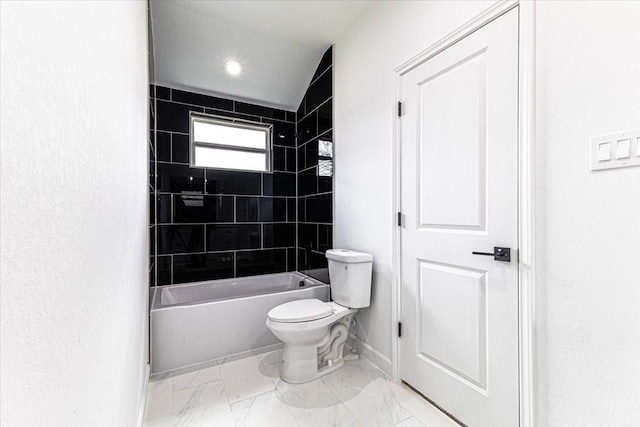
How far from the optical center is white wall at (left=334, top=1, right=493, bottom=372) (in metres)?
1.79

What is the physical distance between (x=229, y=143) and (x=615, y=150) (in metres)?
3.00

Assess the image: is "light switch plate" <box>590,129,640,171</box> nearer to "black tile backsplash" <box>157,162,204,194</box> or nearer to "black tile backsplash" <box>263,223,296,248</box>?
"black tile backsplash" <box>263,223,296,248</box>

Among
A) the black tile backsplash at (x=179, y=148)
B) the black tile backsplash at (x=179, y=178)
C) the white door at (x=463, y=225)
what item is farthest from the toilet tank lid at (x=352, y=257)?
the black tile backsplash at (x=179, y=148)

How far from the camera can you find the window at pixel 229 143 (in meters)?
2.97

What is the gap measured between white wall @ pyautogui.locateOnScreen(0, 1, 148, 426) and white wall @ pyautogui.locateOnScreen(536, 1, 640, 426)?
149cm

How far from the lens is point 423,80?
1.70 meters

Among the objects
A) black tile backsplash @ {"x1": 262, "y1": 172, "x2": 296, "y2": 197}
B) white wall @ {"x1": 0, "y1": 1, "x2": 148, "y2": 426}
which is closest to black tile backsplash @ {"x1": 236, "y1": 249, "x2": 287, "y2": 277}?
black tile backsplash @ {"x1": 262, "y1": 172, "x2": 296, "y2": 197}

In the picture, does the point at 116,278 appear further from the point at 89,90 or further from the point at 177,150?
the point at 177,150

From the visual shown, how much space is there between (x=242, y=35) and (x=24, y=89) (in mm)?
2672

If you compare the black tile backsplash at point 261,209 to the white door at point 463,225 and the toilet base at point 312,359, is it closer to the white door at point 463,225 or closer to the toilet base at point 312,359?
the toilet base at point 312,359

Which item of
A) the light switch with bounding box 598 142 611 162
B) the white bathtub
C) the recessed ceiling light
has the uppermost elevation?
the recessed ceiling light

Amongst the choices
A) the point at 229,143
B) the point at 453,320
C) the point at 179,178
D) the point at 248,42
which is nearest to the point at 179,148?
the point at 179,178

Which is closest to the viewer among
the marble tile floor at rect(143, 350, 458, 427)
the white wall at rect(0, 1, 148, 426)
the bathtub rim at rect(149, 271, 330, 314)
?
the white wall at rect(0, 1, 148, 426)

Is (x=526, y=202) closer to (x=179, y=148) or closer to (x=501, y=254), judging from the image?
(x=501, y=254)
